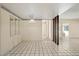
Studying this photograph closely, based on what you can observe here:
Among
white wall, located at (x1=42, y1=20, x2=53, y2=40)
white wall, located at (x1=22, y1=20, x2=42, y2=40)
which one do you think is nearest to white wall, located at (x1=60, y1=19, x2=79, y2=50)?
white wall, located at (x1=42, y1=20, x2=53, y2=40)

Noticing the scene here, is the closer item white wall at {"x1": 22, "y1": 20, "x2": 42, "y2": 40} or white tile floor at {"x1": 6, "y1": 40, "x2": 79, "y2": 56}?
white tile floor at {"x1": 6, "y1": 40, "x2": 79, "y2": 56}

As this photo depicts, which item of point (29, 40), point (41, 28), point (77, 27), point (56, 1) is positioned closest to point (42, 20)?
point (41, 28)

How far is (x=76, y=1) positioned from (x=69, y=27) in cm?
256

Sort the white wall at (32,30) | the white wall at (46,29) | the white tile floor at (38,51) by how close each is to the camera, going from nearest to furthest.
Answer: the white tile floor at (38,51) → the white wall at (32,30) → the white wall at (46,29)

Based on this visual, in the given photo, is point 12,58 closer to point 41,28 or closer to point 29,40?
point 29,40

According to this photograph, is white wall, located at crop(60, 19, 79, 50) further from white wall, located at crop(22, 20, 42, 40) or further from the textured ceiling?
white wall, located at crop(22, 20, 42, 40)

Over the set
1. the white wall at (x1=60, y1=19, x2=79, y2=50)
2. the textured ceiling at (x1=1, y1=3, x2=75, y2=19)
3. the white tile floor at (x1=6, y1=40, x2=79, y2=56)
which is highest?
the textured ceiling at (x1=1, y1=3, x2=75, y2=19)

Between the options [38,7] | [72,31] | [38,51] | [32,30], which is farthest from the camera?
[32,30]

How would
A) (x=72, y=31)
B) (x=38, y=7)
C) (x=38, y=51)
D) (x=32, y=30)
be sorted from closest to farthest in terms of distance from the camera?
(x=38, y=7) < (x=38, y=51) < (x=72, y=31) < (x=32, y=30)

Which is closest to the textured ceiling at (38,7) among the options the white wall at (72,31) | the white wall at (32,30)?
the white wall at (72,31)

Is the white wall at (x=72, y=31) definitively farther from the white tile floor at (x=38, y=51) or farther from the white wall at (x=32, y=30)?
the white wall at (x=32, y=30)

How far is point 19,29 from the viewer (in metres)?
4.54

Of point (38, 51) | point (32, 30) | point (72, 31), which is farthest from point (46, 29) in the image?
point (38, 51)

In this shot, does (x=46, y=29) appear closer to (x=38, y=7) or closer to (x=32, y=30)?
(x=32, y=30)
